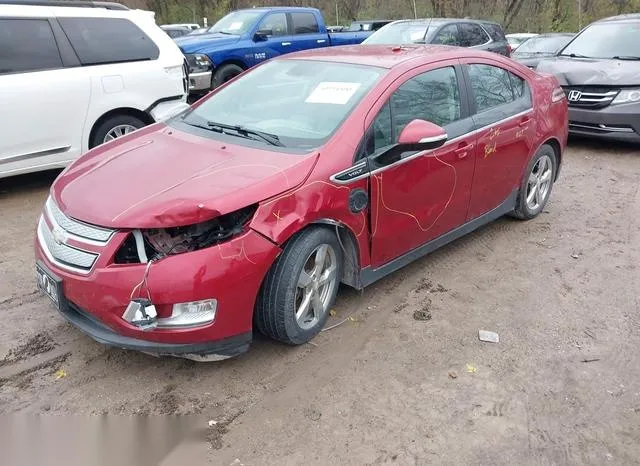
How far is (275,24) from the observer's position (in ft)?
37.7

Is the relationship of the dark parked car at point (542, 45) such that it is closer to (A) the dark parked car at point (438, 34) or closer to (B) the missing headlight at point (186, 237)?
(A) the dark parked car at point (438, 34)

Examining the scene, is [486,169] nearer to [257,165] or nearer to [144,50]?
[257,165]

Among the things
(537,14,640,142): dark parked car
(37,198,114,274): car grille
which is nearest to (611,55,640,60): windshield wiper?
(537,14,640,142): dark parked car

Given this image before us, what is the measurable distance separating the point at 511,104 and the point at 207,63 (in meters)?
6.62

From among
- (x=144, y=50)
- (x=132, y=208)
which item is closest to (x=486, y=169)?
(x=132, y=208)

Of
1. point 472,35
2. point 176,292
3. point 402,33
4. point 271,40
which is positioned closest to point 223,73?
point 271,40

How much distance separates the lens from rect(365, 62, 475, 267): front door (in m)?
3.68

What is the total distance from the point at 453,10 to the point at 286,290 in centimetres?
3026

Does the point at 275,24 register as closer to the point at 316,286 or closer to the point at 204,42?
the point at 204,42

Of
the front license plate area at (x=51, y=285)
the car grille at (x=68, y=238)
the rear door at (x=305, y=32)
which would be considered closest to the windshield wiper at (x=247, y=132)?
the car grille at (x=68, y=238)

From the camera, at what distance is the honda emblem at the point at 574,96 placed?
8.05m

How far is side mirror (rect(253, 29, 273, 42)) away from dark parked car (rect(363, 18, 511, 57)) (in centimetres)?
202

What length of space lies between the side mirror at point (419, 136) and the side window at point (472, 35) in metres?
7.94

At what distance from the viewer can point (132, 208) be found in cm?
292
